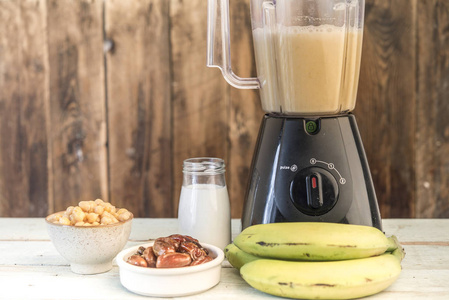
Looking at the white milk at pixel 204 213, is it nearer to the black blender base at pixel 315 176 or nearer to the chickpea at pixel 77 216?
the black blender base at pixel 315 176

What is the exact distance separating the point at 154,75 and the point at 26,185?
39 centimetres

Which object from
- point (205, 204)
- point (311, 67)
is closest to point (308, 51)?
point (311, 67)

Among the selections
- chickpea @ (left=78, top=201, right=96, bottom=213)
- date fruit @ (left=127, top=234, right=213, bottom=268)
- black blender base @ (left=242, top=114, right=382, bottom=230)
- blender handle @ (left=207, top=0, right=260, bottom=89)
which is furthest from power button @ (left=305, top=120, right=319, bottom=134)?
chickpea @ (left=78, top=201, right=96, bottom=213)

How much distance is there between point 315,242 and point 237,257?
13 cm

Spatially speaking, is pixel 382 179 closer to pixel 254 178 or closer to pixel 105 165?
pixel 254 178

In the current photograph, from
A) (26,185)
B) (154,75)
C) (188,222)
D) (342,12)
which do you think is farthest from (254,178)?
(26,185)

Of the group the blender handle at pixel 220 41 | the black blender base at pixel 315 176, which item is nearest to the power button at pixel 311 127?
the black blender base at pixel 315 176

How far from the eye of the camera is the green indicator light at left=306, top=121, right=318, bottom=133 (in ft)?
3.02

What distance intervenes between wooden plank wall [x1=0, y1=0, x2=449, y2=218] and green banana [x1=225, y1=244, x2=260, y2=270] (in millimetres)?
457

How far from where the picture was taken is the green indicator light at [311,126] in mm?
922

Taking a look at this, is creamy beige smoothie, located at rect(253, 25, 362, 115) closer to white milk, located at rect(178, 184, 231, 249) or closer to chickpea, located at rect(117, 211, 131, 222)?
white milk, located at rect(178, 184, 231, 249)

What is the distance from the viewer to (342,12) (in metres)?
0.96

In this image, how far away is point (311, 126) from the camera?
0.92m

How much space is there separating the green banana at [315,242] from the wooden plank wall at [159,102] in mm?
496
